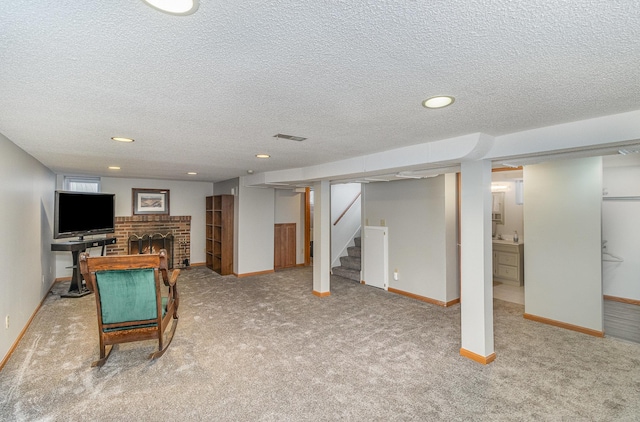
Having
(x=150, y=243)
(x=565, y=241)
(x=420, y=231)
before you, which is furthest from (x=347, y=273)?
(x=150, y=243)

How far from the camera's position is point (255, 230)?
663 cm

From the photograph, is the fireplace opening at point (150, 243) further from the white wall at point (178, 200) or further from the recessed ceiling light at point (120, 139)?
the recessed ceiling light at point (120, 139)

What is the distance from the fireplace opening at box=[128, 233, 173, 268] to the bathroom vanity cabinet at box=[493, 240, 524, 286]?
6.78m

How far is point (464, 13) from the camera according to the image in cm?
101

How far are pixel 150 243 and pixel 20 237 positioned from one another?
346 cm

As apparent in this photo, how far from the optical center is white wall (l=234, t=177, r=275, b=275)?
253 inches

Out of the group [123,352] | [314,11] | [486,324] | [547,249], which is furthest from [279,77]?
[547,249]

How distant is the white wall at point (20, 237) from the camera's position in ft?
9.50

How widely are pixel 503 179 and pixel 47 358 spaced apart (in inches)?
282

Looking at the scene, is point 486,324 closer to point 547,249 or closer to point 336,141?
point 547,249

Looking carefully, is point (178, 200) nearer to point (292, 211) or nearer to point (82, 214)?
point (82, 214)

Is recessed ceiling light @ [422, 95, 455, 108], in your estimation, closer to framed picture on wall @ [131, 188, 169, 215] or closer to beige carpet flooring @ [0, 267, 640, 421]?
beige carpet flooring @ [0, 267, 640, 421]

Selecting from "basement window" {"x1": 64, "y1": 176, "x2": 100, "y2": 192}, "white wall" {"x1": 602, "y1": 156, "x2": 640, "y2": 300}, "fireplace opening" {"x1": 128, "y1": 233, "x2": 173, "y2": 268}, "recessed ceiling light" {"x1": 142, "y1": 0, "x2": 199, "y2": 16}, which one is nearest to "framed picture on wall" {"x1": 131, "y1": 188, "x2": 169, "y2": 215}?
"fireplace opening" {"x1": 128, "y1": 233, "x2": 173, "y2": 268}

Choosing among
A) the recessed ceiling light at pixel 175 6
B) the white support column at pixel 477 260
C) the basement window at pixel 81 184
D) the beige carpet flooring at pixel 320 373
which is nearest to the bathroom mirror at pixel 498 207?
the beige carpet flooring at pixel 320 373
